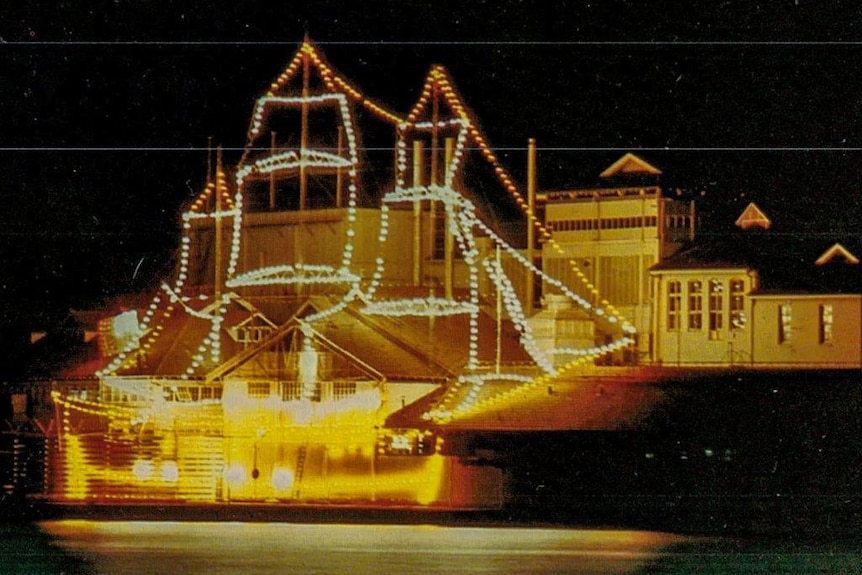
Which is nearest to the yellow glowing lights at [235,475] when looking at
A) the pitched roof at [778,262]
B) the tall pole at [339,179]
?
the tall pole at [339,179]

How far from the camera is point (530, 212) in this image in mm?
36188

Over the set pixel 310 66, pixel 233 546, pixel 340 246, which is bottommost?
pixel 233 546

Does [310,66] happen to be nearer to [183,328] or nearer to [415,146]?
[415,146]

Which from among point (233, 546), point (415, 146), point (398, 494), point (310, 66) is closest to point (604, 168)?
point (415, 146)

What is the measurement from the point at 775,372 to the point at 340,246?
30.2 feet

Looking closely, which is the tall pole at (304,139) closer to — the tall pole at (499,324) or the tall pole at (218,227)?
the tall pole at (218,227)

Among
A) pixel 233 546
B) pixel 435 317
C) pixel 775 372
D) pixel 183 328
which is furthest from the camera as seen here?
pixel 183 328

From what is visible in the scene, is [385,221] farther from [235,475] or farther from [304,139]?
[235,475]

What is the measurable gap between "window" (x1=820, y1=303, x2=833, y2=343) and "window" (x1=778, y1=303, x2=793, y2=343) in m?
0.74

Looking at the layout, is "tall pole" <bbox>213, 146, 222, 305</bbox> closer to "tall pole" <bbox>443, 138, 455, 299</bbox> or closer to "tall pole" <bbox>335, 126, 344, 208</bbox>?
"tall pole" <bbox>335, 126, 344, 208</bbox>

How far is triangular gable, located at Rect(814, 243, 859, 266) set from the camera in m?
33.0

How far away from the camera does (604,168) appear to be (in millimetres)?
36938

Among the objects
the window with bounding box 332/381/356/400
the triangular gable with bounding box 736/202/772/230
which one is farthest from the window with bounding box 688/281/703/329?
the window with bounding box 332/381/356/400

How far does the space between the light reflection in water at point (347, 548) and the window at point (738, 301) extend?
24.6 feet
